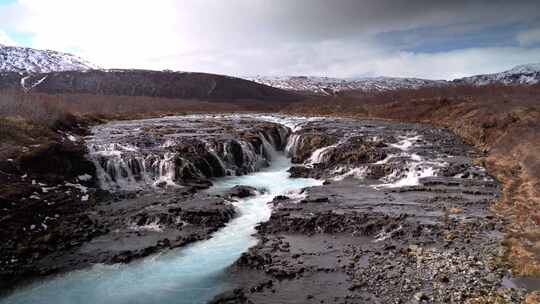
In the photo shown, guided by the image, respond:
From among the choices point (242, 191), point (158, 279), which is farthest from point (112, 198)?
point (158, 279)

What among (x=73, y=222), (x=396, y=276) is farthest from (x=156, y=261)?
(x=396, y=276)

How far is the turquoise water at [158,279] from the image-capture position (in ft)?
59.9

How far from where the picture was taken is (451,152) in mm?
44281

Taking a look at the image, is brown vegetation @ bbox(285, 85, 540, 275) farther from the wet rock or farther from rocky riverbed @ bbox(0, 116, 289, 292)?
the wet rock

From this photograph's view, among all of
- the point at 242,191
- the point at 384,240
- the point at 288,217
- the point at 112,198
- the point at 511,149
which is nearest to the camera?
the point at 384,240

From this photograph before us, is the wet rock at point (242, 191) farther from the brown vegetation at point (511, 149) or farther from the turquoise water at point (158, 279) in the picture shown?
the brown vegetation at point (511, 149)

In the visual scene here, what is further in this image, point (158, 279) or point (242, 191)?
point (242, 191)

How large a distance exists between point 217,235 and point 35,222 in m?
10.9

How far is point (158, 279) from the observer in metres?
19.7

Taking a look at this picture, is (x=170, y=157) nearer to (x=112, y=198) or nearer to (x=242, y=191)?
(x=112, y=198)

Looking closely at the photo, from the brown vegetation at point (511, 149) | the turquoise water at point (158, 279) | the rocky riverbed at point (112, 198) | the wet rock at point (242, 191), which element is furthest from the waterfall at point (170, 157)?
the brown vegetation at point (511, 149)

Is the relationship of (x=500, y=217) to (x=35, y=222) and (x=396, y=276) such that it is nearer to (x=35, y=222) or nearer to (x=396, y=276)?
(x=396, y=276)

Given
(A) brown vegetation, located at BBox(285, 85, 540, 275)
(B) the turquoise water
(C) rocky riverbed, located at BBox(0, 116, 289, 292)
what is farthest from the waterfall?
(A) brown vegetation, located at BBox(285, 85, 540, 275)

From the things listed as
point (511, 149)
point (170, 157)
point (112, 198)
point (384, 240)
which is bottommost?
point (384, 240)
